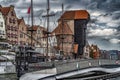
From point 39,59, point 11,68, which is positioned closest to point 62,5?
point 39,59

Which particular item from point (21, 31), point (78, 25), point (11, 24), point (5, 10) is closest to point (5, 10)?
point (5, 10)

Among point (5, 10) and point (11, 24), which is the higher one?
point (5, 10)

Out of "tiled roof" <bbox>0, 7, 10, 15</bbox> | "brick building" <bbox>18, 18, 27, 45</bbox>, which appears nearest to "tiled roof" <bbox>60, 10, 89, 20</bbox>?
"brick building" <bbox>18, 18, 27, 45</bbox>

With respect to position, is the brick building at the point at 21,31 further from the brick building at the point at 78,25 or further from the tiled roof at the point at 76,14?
the tiled roof at the point at 76,14

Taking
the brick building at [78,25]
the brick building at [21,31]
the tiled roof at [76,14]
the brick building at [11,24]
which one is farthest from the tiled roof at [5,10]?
the tiled roof at [76,14]

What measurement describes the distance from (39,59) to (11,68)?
16.2 meters

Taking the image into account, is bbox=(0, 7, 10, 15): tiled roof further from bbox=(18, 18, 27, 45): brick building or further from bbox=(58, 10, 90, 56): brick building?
bbox=(58, 10, 90, 56): brick building

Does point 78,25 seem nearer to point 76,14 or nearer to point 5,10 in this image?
point 76,14

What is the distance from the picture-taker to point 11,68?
135ft

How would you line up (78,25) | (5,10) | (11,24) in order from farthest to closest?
(78,25)
(11,24)
(5,10)

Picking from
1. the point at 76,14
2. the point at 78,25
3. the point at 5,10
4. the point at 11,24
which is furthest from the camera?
the point at 76,14

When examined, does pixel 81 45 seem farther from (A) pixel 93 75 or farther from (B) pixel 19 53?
(A) pixel 93 75

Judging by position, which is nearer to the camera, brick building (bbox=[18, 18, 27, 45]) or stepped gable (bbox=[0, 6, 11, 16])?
stepped gable (bbox=[0, 6, 11, 16])

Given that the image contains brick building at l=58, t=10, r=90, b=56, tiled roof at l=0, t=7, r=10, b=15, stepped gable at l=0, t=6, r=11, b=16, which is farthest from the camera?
brick building at l=58, t=10, r=90, b=56
